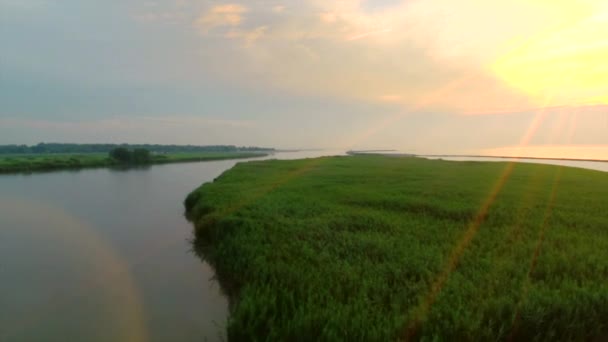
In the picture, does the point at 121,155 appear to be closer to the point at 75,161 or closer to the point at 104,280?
the point at 75,161

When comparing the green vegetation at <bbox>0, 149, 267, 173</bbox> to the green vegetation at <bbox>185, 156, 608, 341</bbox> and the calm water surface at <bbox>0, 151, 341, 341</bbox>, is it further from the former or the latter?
the green vegetation at <bbox>185, 156, 608, 341</bbox>

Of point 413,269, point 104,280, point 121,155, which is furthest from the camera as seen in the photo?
point 121,155

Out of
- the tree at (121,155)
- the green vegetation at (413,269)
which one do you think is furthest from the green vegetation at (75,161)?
the green vegetation at (413,269)

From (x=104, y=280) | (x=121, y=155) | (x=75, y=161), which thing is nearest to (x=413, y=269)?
(x=104, y=280)

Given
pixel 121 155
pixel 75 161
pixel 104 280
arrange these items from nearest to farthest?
pixel 104 280 → pixel 75 161 → pixel 121 155

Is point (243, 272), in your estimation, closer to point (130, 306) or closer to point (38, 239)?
point (130, 306)

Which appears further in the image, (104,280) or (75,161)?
(75,161)

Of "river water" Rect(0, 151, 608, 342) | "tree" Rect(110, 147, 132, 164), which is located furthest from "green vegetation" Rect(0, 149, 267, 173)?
"river water" Rect(0, 151, 608, 342)

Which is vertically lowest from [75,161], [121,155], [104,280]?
[104,280]
